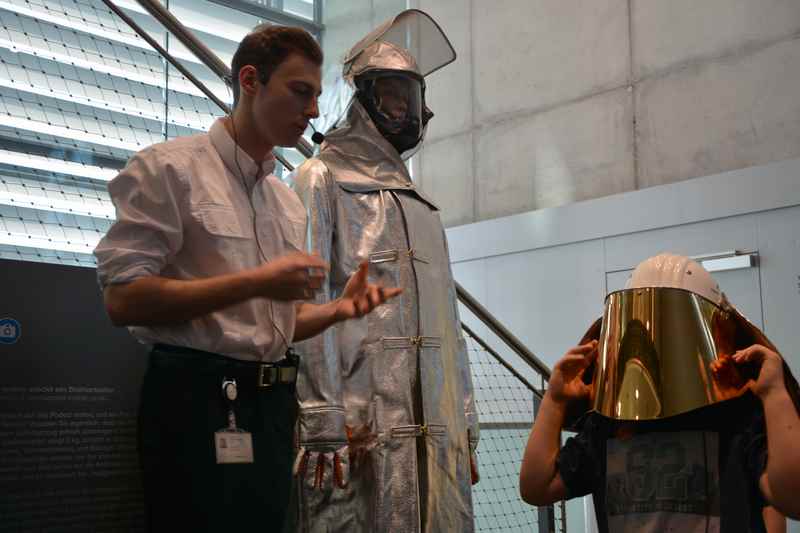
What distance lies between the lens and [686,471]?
1915mm

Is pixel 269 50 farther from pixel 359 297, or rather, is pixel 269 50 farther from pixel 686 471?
pixel 686 471

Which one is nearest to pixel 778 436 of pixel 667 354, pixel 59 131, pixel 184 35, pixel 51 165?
pixel 667 354

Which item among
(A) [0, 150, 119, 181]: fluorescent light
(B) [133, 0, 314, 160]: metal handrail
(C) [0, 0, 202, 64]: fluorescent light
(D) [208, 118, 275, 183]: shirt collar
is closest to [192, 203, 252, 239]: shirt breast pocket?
(D) [208, 118, 275, 183]: shirt collar

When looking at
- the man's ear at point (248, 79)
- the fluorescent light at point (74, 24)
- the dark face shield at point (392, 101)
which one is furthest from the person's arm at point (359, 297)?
the fluorescent light at point (74, 24)

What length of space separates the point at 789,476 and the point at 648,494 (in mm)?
284

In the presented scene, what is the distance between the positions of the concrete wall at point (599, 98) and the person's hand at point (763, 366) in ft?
13.3

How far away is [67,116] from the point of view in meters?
5.16

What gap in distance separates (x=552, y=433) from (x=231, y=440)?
29.7 inches

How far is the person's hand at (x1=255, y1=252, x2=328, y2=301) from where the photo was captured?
1.61 m

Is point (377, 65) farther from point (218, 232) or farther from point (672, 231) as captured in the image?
point (672, 231)

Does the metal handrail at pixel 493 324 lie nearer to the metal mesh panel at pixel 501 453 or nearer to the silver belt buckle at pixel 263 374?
the metal mesh panel at pixel 501 453

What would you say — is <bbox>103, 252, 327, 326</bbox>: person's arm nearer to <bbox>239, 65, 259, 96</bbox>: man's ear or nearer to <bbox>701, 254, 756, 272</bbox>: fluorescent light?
<bbox>239, 65, 259, 96</bbox>: man's ear

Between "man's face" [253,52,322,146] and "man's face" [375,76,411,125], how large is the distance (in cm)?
129

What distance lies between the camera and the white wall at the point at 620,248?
5430 mm
